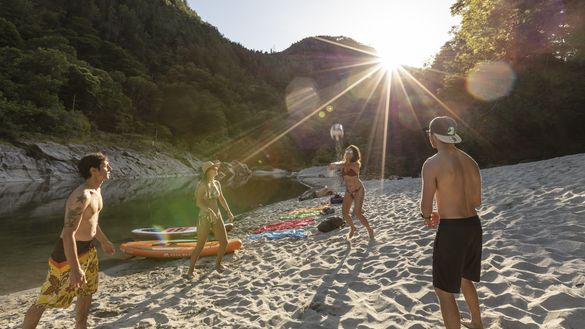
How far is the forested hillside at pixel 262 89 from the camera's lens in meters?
26.2

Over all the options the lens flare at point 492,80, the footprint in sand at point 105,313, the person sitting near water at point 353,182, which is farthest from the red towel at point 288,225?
the lens flare at point 492,80

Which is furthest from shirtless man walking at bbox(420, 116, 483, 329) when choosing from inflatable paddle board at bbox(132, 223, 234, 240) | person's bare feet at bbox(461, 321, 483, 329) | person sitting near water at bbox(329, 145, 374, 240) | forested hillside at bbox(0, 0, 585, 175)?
forested hillside at bbox(0, 0, 585, 175)

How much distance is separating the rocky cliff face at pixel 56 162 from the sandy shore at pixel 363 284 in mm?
40929

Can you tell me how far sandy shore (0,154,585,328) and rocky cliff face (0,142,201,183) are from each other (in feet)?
134

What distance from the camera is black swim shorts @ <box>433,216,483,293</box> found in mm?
2873

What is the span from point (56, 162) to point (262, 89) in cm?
8866

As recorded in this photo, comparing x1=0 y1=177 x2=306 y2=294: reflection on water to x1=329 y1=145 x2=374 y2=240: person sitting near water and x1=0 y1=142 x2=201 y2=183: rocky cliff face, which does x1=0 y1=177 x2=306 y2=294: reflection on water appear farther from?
x1=0 y1=142 x2=201 y2=183: rocky cliff face

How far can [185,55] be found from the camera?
11575 centimetres

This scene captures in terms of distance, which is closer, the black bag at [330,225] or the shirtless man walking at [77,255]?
the shirtless man walking at [77,255]

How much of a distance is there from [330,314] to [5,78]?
62958 millimetres

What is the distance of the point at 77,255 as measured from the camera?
136 inches

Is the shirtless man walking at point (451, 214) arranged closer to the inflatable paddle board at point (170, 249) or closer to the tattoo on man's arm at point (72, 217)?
the tattoo on man's arm at point (72, 217)

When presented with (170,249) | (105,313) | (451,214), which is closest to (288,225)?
(170,249)

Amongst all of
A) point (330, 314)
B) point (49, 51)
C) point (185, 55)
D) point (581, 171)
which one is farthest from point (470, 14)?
point (185, 55)
